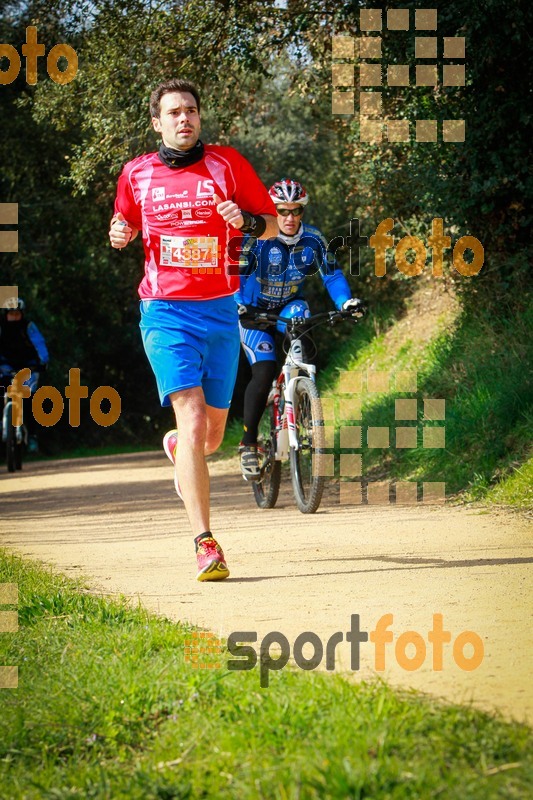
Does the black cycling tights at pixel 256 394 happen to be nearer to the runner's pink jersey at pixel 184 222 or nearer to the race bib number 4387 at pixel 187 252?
the runner's pink jersey at pixel 184 222

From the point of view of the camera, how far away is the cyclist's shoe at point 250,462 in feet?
27.7

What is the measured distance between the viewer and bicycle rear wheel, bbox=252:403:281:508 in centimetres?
856

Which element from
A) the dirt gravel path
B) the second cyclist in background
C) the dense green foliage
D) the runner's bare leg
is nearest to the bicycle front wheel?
the dirt gravel path

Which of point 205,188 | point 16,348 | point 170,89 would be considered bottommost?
point 16,348

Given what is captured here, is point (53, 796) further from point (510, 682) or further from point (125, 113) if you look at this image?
point (125, 113)

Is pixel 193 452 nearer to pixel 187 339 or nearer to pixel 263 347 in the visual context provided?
pixel 187 339

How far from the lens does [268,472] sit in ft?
28.5

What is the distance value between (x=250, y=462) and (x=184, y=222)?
312 cm

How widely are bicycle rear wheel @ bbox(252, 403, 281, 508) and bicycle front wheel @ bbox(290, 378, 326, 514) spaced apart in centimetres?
23

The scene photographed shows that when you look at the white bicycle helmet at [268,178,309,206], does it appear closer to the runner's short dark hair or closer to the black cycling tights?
the black cycling tights

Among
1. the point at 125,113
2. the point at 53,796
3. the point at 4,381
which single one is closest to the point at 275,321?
the point at 125,113

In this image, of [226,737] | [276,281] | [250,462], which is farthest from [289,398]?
[226,737]

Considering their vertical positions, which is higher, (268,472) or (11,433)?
(268,472)

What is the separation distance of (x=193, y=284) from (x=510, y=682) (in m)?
2.81
